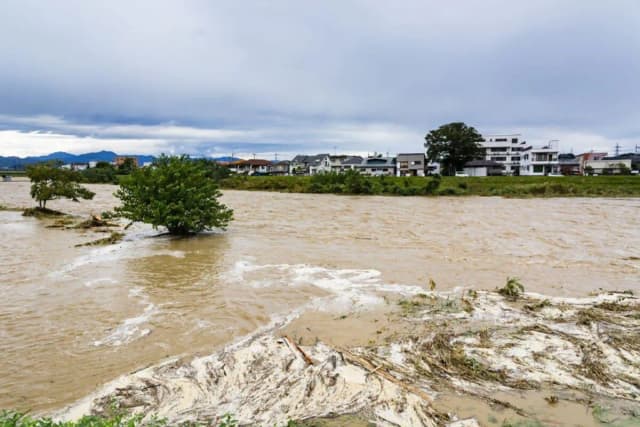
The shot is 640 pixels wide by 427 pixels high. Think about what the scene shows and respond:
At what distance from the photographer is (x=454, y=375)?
4.82 metres

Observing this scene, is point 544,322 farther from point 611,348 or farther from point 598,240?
point 598,240

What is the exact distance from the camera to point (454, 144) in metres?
63.0

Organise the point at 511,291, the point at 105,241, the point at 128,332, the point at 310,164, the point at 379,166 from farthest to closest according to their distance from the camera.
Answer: the point at 310,164
the point at 379,166
the point at 105,241
the point at 511,291
the point at 128,332

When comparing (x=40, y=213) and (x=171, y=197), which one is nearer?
(x=171, y=197)

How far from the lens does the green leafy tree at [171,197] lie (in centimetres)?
1413

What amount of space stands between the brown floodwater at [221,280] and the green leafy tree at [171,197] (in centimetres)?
71

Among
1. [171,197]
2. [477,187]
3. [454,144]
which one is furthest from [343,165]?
[171,197]

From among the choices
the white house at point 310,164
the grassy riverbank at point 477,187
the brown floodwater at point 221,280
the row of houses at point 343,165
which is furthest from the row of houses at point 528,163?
the brown floodwater at point 221,280

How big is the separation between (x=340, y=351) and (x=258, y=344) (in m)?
1.05

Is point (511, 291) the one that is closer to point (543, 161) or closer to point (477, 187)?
point (477, 187)

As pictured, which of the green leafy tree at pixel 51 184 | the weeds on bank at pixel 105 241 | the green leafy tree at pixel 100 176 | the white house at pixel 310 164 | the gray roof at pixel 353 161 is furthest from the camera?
the white house at pixel 310 164

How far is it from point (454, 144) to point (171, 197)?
55434 mm

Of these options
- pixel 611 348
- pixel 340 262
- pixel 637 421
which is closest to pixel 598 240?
pixel 340 262

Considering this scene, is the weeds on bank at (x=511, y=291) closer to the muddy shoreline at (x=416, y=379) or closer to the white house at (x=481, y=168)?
the muddy shoreline at (x=416, y=379)
